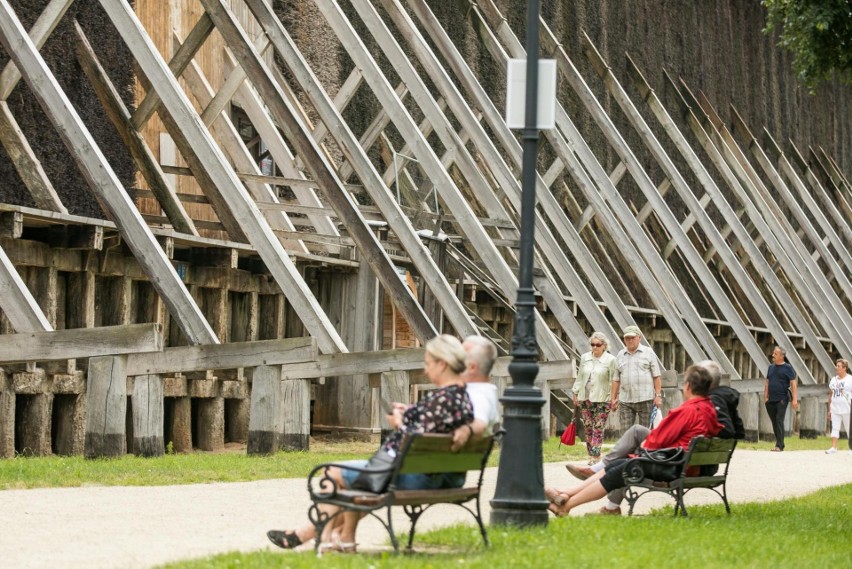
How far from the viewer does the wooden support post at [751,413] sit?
91.2ft

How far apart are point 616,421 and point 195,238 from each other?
8.34 m

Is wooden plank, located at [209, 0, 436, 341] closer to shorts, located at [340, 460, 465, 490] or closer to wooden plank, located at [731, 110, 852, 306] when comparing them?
shorts, located at [340, 460, 465, 490]

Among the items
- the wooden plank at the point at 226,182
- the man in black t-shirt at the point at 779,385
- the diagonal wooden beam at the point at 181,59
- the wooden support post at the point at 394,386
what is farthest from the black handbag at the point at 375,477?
the man in black t-shirt at the point at 779,385

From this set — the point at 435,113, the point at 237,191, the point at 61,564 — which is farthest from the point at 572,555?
the point at 435,113

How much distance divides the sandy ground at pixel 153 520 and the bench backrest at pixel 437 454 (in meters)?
0.80

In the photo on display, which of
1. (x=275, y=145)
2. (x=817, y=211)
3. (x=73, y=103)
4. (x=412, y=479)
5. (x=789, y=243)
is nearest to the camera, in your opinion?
(x=412, y=479)

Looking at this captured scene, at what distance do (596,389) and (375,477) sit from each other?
8.02 metres

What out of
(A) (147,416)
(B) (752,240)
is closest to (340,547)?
(A) (147,416)

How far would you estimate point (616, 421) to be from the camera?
78.7ft

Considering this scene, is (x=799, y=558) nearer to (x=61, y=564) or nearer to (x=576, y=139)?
(x=61, y=564)

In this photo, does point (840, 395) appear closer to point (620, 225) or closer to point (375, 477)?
point (620, 225)

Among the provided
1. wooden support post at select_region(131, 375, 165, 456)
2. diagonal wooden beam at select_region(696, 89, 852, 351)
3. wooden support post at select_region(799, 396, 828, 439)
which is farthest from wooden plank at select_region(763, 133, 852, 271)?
wooden support post at select_region(131, 375, 165, 456)

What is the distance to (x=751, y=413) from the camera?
91.9 ft

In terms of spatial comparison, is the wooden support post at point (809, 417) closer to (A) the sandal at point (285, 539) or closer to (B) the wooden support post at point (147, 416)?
(B) the wooden support post at point (147, 416)
